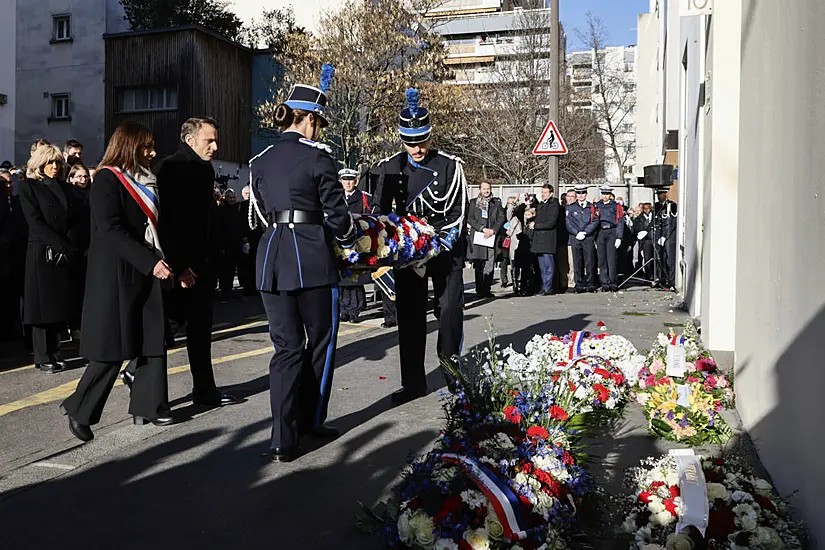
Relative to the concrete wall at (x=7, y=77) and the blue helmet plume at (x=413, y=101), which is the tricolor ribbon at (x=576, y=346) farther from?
the concrete wall at (x=7, y=77)

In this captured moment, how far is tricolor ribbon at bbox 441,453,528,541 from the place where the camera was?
3.62 meters

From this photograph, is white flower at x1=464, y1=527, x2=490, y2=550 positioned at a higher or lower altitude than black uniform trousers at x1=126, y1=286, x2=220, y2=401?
lower

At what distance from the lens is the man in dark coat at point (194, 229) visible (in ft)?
21.8

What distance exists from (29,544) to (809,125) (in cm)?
389

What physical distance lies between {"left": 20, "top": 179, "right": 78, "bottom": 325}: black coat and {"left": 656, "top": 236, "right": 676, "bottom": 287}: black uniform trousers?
13.3 metres

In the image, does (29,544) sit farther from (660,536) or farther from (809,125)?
(809,125)

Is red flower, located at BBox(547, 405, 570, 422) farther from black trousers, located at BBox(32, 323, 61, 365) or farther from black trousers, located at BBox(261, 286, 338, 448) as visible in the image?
black trousers, located at BBox(32, 323, 61, 365)

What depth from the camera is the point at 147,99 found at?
113ft

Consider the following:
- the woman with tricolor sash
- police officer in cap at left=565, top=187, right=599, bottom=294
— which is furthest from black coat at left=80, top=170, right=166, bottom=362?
police officer in cap at left=565, top=187, right=599, bottom=294

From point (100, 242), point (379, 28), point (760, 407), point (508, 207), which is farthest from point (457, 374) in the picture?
point (379, 28)

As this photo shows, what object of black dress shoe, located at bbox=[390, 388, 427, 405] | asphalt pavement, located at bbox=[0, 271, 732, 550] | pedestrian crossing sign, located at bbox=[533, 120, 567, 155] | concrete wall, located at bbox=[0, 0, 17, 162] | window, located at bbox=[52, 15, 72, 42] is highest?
window, located at bbox=[52, 15, 72, 42]

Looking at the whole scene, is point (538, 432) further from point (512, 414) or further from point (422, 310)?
point (422, 310)

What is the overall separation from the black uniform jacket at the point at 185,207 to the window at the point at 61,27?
3221 cm

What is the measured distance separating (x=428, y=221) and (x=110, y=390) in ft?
8.70
